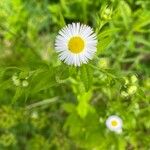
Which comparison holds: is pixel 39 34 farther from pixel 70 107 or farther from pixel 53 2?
pixel 70 107

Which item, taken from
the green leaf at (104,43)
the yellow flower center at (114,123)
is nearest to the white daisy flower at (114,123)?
the yellow flower center at (114,123)

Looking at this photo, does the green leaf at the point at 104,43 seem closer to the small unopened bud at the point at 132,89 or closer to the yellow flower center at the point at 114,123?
the small unopened bud at the point at 132,89

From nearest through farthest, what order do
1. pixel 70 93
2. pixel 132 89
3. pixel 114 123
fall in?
pixel 132 89
pixel 114 123
pixel 70 93

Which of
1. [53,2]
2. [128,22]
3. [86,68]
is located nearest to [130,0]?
[128,22]

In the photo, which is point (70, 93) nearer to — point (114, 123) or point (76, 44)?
point (114, 123)

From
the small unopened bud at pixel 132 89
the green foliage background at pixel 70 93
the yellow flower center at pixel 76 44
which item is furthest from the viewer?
the green foliage background at pixel 70 93

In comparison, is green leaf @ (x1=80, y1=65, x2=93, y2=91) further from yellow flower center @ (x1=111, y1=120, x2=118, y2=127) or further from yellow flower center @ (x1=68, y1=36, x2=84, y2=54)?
yellow flower center @ (x1=111, y1=120, x2=118, y2=127)

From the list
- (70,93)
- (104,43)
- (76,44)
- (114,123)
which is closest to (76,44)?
(76,44)
